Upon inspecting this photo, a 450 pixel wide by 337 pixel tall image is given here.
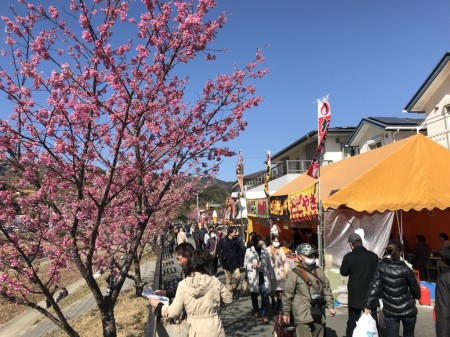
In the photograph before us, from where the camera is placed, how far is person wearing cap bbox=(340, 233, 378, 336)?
5254 millimetres

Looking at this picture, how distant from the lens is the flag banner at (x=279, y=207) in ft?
39.8

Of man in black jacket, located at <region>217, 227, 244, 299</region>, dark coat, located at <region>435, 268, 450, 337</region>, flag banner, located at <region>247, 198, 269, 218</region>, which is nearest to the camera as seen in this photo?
dark coat, located at <region>435, 268, 450, 337</region>

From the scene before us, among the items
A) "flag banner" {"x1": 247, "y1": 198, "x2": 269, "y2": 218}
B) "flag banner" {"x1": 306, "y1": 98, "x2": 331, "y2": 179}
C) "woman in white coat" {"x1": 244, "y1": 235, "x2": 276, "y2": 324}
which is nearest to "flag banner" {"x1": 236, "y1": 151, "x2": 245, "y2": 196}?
"flag banner" {"x1": 247, "y1": 198, "x2": 269, "y2": 218}

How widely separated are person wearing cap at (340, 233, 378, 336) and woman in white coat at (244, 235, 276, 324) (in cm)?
231

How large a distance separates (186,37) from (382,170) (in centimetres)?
667

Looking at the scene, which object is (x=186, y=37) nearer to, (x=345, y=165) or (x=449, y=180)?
(x=449, y=180)

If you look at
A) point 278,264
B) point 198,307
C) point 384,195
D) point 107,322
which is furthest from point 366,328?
point 384,195

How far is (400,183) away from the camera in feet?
31.3

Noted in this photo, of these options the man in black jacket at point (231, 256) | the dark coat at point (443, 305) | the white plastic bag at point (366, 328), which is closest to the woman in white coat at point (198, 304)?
the dark coat at point (443, 305)

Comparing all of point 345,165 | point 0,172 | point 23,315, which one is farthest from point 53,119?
point 23,315

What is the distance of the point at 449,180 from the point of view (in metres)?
9.62

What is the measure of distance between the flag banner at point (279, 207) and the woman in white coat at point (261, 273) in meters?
4.39

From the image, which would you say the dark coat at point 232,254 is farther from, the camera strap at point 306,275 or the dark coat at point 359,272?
the camera strap at point 306,275

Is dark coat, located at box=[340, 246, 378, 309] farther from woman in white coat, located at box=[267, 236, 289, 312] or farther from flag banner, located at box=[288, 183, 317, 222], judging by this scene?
flag banner, located at box=[288, 183, 317, 222]
